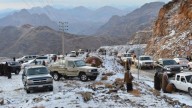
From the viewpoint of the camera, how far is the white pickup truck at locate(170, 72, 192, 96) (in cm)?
2831

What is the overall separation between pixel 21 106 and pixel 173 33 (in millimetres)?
56102

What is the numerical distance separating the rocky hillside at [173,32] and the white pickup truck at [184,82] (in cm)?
3129

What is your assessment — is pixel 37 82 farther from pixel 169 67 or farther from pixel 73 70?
pixel 169 67

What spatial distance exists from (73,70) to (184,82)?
31.7 feet

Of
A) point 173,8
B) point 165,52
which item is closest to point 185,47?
point 165,52

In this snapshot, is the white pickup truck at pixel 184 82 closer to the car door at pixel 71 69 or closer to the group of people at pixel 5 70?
the car door at pixel 71 69

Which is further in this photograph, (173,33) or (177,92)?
(173,33)

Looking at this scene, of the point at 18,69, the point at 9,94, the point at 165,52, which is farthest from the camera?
the point at 165,52

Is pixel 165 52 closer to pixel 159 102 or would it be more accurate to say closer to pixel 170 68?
pixel 170 68

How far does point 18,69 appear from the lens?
157 feet

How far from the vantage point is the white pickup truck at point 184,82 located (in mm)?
28306

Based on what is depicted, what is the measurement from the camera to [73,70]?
34.5 m

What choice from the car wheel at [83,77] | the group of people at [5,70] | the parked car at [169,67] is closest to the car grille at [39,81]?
the car wheel at [83,77]

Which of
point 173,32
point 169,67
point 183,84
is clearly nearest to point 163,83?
point 183,84
